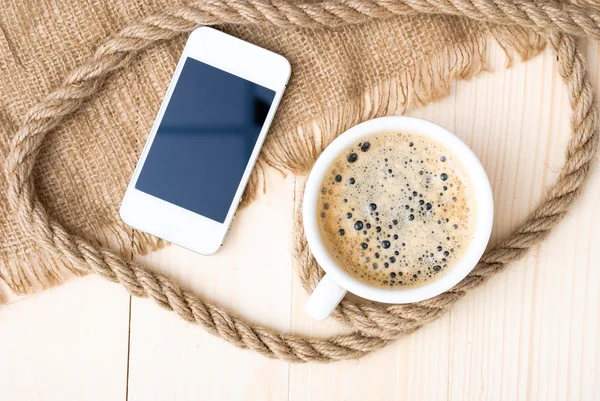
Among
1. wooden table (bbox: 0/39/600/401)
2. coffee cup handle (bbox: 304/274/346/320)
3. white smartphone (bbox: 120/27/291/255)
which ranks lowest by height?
wooden table (bbox: 0/39/600/401)

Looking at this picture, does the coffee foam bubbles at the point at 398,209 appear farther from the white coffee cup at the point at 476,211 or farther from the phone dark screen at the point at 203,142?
the phone dark screen at the point at 203,142

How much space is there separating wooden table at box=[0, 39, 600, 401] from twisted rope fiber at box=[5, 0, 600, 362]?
3cm

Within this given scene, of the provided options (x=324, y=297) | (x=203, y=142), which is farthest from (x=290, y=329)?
(x=203, y=142)

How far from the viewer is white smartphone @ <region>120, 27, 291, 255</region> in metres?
0.71

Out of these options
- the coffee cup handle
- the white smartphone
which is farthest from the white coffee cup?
the white smartphone

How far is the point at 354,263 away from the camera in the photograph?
2.16 ft

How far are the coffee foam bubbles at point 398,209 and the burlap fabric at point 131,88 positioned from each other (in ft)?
0.28

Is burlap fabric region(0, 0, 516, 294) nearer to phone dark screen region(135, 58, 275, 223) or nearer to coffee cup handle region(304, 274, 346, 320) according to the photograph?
phone dark screen region(135, 58, 275, 223)

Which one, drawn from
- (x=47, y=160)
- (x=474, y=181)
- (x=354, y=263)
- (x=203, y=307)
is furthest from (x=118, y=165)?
(x=474, y=181)

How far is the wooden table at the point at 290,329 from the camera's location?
0.73 meters

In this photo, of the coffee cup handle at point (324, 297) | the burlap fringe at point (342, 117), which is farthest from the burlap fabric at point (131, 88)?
the coffee cup handle at point (324, 297)

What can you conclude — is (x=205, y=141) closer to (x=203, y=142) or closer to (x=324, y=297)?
(x=203, y=142)

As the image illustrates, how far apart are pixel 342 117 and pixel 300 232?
14 cm

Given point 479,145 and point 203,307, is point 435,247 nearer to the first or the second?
point 479,145
